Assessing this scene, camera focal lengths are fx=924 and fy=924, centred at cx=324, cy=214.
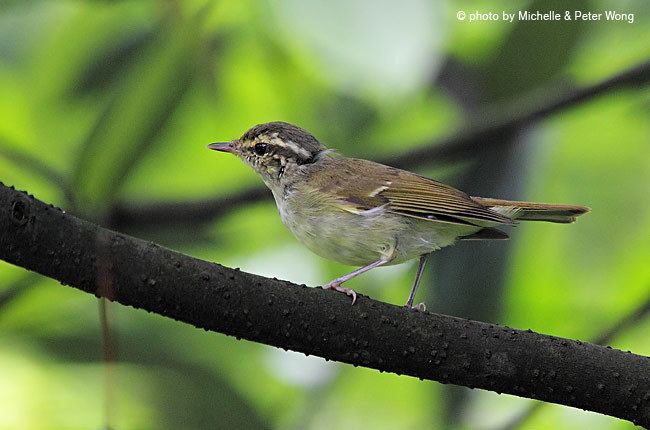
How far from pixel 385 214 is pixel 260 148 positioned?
83cm

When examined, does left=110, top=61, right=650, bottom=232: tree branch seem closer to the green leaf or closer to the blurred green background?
the blurred green background

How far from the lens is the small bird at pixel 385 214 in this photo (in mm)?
3443

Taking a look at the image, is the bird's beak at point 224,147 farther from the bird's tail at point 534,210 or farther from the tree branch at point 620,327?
the tree branch at point 620,327

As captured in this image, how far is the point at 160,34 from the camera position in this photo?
9.98ft

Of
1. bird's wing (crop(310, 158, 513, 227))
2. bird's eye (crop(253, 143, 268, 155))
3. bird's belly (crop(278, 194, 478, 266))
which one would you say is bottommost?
bird's belly (crop(278, 194, 478, 266))

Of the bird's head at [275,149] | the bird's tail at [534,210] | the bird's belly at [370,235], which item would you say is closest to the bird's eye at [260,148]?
the bird's head at [275,149]

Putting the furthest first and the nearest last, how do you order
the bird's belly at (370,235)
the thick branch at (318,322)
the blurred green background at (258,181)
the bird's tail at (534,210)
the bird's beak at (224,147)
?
the bird's beak at (224,147) → the bird's belly at (370,235) → the bird's tail at (534,210) → the blurred green background at (258,181) → the thick branch at (318,322)

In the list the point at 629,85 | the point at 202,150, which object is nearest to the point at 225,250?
the point at 202,150

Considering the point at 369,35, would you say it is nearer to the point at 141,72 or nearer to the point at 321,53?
the point at 321,53

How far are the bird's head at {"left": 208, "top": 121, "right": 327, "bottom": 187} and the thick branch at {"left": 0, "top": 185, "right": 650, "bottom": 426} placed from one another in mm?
1762

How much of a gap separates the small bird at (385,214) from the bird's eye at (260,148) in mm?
327

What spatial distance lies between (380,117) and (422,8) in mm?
2151

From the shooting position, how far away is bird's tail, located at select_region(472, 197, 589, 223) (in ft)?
11.1

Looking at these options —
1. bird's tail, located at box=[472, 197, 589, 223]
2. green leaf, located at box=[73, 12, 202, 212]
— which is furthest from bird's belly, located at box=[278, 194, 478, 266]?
green leaf, located at box=[73, 12, 202, 212]
